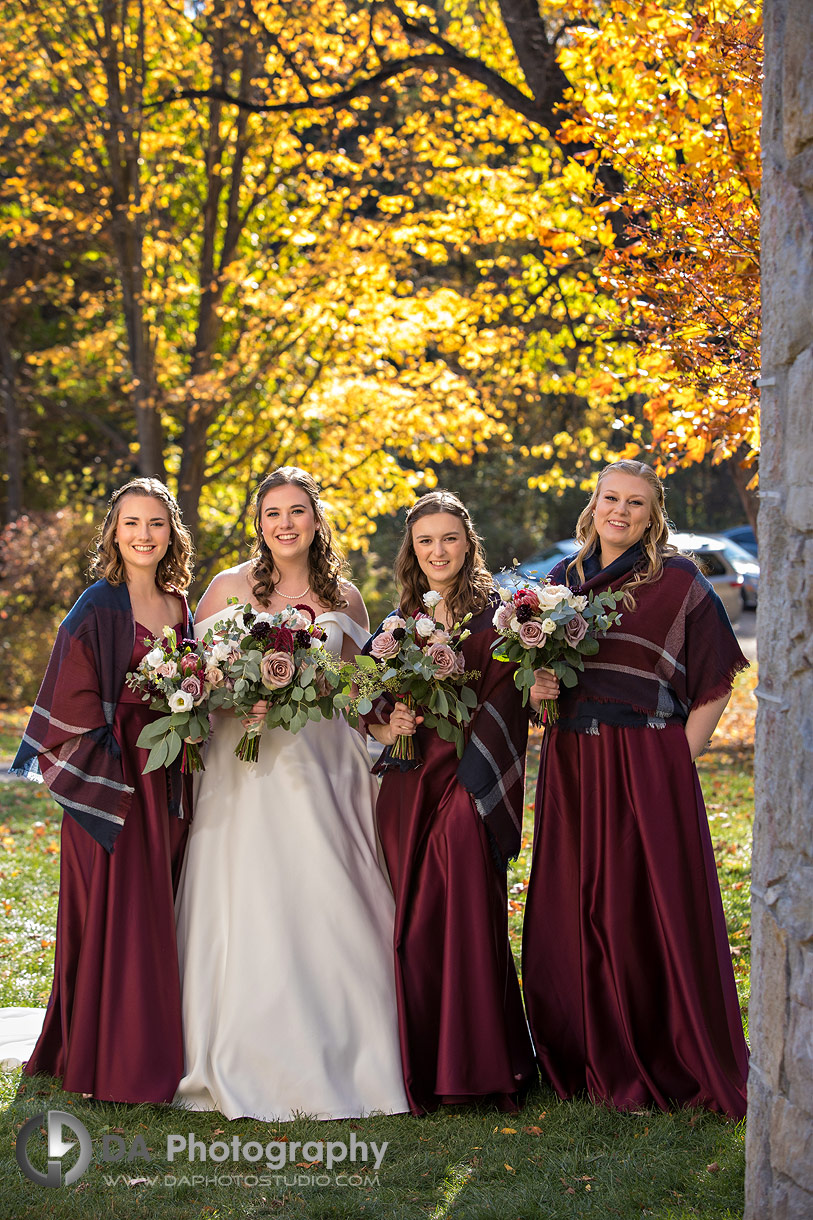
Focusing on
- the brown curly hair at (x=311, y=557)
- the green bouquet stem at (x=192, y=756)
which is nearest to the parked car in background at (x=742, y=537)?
the brown curly hair at (x=311, y=557)

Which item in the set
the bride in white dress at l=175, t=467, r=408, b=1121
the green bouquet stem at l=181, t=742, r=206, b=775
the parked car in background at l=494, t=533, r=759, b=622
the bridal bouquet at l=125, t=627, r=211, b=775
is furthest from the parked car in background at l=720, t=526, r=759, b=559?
the bridal bouquet at l=125, t=627, r=211, b=775

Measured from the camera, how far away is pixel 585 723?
4391mm

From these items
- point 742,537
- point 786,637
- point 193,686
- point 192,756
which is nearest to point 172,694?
point 193,686

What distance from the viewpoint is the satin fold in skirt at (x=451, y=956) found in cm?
429

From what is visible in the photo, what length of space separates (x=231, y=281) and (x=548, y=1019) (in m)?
10.0

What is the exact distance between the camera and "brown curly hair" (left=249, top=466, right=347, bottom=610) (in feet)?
16.1

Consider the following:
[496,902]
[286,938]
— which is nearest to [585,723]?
[496,902]

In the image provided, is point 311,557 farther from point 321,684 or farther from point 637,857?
point 637,857

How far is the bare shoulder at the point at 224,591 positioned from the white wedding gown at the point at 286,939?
0.49 ft

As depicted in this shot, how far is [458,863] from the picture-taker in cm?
441

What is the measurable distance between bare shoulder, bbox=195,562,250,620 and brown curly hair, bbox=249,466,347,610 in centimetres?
5

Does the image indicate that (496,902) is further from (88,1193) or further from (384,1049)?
(88,1193)

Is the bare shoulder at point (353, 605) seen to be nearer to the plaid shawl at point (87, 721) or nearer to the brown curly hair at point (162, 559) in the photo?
the brown curly hair at point (162, 559)

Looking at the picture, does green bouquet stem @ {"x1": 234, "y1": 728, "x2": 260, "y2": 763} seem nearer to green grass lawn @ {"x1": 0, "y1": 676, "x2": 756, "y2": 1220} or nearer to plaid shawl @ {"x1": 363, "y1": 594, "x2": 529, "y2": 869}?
plaid shawl @ {"x1": 363, "y1": 594, "x2": 529, "y2": 869}
